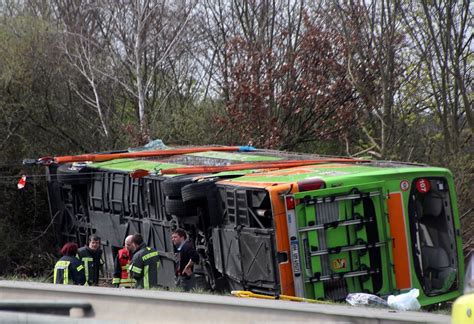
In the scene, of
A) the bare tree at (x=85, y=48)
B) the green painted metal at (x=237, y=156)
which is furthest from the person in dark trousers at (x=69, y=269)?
the bare tree at (x=85, y=48)

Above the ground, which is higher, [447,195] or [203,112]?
[203,112]

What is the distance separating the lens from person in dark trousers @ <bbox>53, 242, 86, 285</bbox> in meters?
12.6

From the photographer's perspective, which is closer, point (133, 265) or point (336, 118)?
point (133, 265)

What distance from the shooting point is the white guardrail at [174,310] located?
6.48 m

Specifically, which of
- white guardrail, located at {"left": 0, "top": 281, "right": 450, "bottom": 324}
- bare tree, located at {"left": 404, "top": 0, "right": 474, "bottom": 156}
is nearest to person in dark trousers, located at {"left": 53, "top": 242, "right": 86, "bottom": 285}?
white guardrail, located at {"left": 0, "top": 281, "right": 450, "bottom": 324}

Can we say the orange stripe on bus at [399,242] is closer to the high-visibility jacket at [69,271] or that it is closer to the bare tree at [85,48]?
the high-visibility jacket at [69,271]

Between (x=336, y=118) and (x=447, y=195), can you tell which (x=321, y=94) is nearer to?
(x=336, y=118)

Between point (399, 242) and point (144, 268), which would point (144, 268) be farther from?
point (399, 242)

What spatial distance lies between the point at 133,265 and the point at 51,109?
13.9 meters

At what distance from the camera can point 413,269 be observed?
12117 mm

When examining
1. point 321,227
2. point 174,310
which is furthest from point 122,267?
point 174,310

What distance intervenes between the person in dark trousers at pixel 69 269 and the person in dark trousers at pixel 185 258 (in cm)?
142

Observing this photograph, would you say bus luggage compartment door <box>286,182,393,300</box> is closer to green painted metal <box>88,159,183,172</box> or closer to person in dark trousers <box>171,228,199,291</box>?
person in dark trousers <box>171,228,199,291</box>

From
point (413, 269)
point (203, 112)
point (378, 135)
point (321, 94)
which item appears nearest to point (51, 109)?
point (203, 112)
